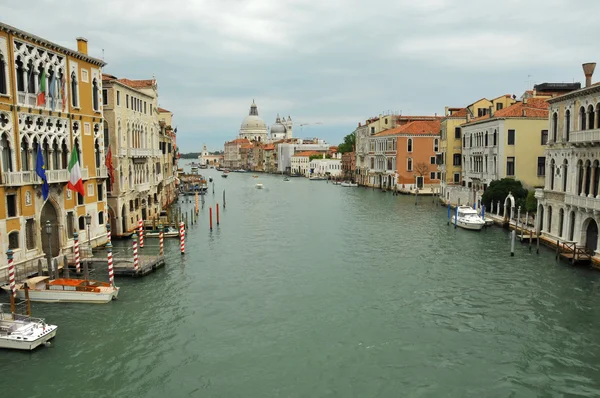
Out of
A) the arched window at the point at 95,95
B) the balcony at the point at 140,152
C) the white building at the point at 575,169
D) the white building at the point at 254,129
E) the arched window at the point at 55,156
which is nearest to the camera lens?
the white building at the point at 575,169

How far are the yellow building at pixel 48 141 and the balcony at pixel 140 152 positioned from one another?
4.17 m

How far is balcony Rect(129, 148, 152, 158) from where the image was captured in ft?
80.2

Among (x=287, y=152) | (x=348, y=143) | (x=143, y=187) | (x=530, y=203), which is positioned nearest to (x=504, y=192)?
(x=530, y=203)

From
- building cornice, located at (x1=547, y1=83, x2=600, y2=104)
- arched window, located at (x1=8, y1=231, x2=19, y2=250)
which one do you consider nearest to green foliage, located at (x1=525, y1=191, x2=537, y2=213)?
building cornice, located at (x1=547, y1=83, x2=600, y2=104)

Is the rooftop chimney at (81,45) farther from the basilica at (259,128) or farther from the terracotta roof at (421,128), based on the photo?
the basilica at (259,128)

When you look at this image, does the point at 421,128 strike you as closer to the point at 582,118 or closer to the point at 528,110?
the point at 528,110

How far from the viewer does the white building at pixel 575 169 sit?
55.9 feet

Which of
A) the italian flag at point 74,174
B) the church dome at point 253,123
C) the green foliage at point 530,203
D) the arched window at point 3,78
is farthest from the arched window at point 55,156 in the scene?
the church dome at point 253,123

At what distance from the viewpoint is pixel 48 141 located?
16.6m

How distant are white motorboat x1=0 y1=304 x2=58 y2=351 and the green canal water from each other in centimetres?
24

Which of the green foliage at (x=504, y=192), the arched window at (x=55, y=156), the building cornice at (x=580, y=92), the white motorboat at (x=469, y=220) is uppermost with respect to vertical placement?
the building cornice at (x=580, y=92)

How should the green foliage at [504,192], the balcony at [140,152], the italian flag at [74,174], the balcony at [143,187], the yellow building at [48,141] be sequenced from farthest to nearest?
1. the green foliage at [504,192]
2. the balcony at [143,187]
3. the balcony at [140,152]
4. the italian flag at [74,174]
5. the yellow building at [48,141]

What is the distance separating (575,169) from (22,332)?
1815cm

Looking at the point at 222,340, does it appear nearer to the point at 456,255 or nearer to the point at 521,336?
the point at 521,336
